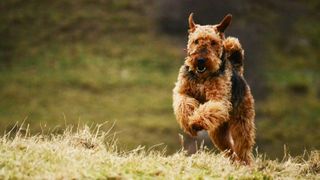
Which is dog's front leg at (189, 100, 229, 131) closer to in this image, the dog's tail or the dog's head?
the dog's head

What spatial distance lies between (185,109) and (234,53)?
2411mm

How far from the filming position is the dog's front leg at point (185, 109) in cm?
912

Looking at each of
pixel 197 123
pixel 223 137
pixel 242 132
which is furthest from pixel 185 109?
pixel 242 132

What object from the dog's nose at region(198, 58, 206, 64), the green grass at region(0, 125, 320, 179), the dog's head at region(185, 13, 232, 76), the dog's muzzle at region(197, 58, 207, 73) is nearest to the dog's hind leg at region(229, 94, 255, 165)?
the green grass at region(0, 125, 320, 179)

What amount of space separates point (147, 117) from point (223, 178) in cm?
3837

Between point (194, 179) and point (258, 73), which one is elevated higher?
point (194, 179)

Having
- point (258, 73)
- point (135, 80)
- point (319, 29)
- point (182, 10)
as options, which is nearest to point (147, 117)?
point (135, 80)

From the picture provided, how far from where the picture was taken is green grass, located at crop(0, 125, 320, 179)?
7.27 meters

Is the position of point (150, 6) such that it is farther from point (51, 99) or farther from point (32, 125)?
point (32, 125)

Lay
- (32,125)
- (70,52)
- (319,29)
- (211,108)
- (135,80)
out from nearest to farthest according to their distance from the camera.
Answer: (211,108)
(32,125)
(135,80)
(70,52)
(319,29)

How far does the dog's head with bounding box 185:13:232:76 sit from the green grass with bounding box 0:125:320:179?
1316mm

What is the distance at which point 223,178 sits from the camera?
26.7 feet

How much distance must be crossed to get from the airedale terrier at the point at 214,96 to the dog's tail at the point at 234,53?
0.29m

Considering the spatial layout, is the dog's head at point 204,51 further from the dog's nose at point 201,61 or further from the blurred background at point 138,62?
the blurred background at point 138,62
